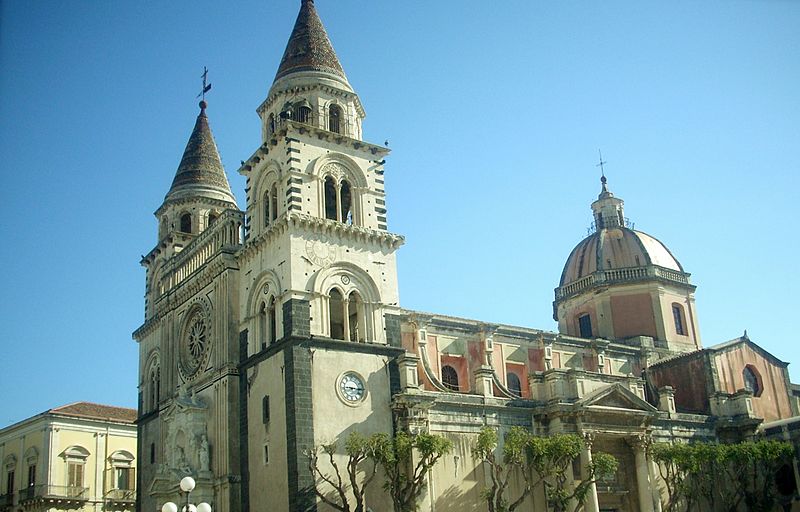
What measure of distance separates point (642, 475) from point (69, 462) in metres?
31.6

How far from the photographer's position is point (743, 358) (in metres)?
52.8

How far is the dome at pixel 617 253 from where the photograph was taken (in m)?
57.4

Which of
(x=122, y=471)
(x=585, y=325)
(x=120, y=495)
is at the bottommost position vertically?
(x=120, y=495)

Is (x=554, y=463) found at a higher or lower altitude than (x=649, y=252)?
lower

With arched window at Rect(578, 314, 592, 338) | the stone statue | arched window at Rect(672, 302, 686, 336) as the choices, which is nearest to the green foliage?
arched window at Rect(672, 302, 686, 336)

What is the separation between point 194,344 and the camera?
146 feet

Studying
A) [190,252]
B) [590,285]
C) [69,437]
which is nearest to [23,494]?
[69,437]

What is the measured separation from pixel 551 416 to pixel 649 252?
62.4 feet

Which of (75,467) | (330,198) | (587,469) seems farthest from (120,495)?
(587,469)

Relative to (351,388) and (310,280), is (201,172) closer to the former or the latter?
(310,280)

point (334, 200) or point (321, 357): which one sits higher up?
point (334, 200)

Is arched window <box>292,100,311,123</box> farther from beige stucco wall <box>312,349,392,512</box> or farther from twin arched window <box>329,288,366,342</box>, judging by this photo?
beige stucco wall <box>312,349,392,512</box>

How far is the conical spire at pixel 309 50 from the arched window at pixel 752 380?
1101 inches

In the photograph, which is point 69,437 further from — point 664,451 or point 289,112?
point 664,451
